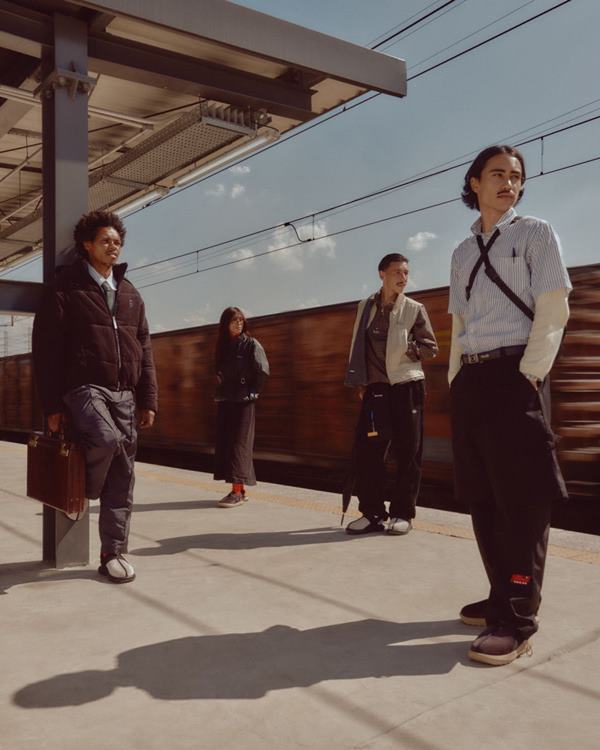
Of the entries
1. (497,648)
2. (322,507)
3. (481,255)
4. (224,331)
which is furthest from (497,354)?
(224,331)

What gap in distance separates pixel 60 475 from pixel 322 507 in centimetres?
283

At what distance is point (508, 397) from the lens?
2523 millimetres

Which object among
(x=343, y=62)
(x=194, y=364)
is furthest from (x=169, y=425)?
(x=343, y=62)

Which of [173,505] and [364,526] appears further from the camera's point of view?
[173,505]

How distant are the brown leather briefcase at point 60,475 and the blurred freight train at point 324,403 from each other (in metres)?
4.34

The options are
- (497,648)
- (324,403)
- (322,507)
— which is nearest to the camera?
(497,648)

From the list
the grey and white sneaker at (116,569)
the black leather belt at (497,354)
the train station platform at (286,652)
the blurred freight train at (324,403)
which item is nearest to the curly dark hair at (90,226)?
the grey and white sneaker at (116,569)

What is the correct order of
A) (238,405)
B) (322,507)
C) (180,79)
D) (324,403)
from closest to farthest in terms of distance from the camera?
(180,79) → (322,507) → (238,405) → (324,403)

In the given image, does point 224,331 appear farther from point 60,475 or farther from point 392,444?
point 60,475

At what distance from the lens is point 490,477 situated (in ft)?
8.52

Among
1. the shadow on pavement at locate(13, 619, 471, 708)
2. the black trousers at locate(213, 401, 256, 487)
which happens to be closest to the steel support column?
the shadow on pavement at locate(13, 619, 471, 708)

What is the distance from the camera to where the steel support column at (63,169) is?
370cm

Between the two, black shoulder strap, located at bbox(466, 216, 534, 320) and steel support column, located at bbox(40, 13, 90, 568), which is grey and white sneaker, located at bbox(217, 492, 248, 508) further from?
black shoulder strap, located at bbox(466, 216, 534, 320)

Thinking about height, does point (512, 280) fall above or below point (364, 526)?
above
